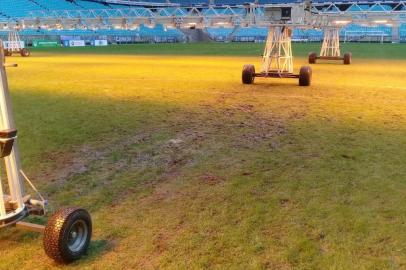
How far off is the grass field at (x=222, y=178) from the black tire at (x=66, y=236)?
125 mm

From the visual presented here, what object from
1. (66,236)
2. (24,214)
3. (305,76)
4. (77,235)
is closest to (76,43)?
(305,76)

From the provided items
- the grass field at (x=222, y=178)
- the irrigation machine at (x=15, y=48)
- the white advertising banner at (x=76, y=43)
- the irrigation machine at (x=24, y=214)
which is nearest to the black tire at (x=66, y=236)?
the irrigation machine at (x=24, y=214)

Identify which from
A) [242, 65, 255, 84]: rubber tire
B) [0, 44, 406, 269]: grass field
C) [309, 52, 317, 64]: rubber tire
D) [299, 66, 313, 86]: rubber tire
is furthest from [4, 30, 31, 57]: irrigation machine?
[299, 66, 313, 86]: rubber tire

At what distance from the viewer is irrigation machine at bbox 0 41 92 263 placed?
4.01m

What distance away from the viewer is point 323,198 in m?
5.67

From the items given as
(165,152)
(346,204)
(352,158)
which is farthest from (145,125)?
(346,204)

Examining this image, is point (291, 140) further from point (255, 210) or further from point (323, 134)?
point (255, 210)

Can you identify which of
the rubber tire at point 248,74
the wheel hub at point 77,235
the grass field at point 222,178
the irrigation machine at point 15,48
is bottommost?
the grass field at point 222,178

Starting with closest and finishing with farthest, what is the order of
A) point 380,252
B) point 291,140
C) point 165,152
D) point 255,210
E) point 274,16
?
point 380,252 < point 255,210 < point 165,152 < point 291,140 < point 274,16

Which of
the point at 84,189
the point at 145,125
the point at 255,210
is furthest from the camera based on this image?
the point at 145,125

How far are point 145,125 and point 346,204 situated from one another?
17.7 ft

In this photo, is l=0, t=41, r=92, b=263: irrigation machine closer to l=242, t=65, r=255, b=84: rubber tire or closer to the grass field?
the grass field

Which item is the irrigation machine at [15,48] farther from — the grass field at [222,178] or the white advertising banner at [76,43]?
the grass field at [222,178]

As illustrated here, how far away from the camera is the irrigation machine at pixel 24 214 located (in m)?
4.01
